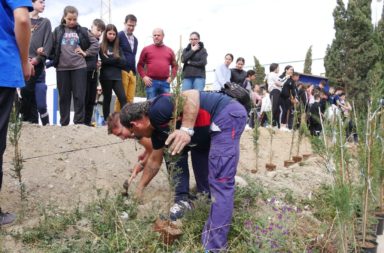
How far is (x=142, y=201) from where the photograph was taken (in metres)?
4.14

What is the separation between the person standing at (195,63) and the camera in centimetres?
762

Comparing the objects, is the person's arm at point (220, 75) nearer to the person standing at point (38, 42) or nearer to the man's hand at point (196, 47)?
the man's hand at point (196, 47)

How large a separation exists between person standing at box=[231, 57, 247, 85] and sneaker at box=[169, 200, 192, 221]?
5.45m

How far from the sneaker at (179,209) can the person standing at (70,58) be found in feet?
8.60

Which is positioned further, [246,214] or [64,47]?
[64,47]

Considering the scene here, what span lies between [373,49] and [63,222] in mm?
24123

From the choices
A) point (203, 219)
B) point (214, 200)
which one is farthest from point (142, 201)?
point (214, 200)

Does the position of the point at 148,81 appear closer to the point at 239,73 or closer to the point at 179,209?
the point at 239,73

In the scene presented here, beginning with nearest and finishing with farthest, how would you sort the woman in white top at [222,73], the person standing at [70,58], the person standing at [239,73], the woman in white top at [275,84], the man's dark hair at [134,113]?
the man's dark hair at [134,113] < the person standing at [70,58] < the woman in white top at [222,73] < the person standing at [239,73] < the woman in white top at [275,84]

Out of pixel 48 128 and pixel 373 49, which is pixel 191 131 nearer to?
pixel 48 128

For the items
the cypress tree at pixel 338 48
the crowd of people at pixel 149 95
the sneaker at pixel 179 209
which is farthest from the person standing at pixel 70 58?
the cypress tree at pixel 338 48

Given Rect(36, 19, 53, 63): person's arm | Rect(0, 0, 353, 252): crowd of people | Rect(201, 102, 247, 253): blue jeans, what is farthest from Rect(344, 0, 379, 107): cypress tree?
Rect(201, 102, 247, 253): blue jeans

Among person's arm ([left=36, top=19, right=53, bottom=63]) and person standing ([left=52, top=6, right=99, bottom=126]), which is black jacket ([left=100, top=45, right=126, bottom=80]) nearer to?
person standing ([left=52, top=6, right=99, bottom=126])

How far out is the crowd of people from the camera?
2994 millimetres
